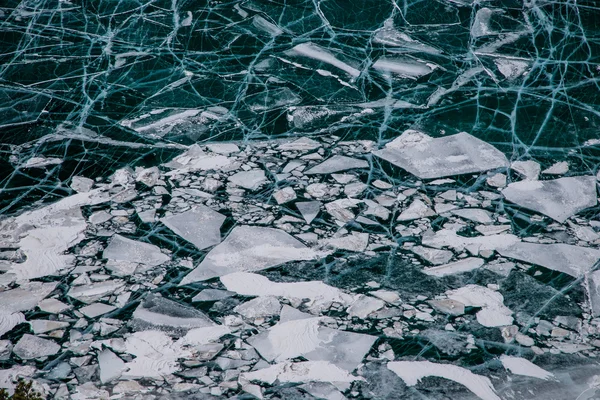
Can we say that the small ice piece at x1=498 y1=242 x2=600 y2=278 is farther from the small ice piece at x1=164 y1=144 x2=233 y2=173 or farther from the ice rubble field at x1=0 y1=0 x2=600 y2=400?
the small ice piece at x1=164 y1=144 x2=233 y2=173

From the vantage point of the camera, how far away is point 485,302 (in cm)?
142

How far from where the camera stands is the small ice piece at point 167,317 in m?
1.35

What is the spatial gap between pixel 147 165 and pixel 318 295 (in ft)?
2.64

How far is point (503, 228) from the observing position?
166cm

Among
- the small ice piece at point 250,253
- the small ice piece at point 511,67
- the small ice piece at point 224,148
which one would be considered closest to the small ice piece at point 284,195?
the small ice piece at point 250,253

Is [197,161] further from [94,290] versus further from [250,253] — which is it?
[94,290]

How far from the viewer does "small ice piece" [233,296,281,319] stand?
4.53 ft

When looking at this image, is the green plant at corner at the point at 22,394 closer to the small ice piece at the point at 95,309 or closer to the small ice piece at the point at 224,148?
the small ice piece at the point at 95,309

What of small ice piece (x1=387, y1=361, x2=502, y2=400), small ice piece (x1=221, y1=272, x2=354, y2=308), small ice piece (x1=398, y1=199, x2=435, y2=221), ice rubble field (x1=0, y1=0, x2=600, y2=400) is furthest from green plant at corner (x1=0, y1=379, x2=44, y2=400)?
small ice piece (x1=398, y1=199, x2=435, y2=221)

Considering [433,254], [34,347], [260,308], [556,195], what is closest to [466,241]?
[433,254]

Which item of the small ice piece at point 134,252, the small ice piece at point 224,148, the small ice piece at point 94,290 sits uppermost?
the small ice piece at point 224,148

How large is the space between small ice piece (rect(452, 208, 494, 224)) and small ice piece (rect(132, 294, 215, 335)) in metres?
0.76

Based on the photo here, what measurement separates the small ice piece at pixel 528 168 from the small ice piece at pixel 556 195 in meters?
0.04

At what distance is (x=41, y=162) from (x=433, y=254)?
4.04ft
